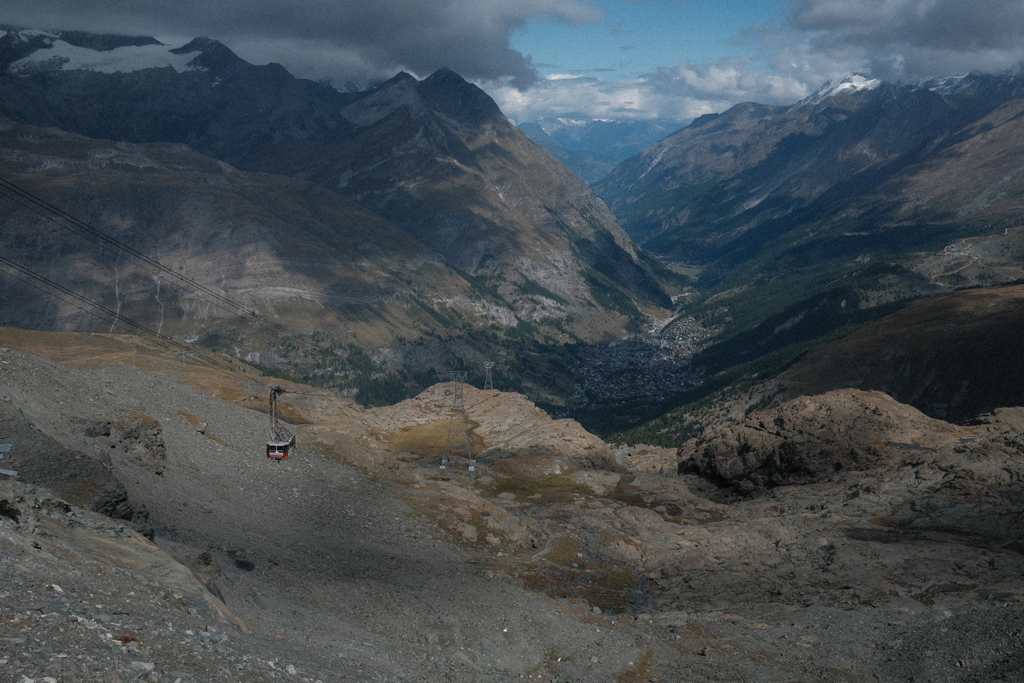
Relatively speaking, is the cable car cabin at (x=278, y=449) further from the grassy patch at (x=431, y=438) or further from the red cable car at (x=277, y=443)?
the grassy patch at (x=431, y=438)

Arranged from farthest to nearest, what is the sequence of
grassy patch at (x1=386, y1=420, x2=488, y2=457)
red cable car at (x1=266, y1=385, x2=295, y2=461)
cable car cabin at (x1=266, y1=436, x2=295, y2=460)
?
grassy patch at (x1=386, y1=420, x2=488, y2=457) < red cable car at (x1=266, y1=385, x2=295, y2=461) < cable car cabin at (x1=266, y1=436, x2=295, y2=460)

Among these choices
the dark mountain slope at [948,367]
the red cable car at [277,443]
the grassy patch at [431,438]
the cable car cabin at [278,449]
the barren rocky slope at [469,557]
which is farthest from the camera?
the dark mountain slope at [948,367]

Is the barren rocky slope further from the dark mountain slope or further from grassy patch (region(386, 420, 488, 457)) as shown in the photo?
the dark mountain slope

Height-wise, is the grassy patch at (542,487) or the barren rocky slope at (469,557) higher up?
the barren rocky slope at (469,557)

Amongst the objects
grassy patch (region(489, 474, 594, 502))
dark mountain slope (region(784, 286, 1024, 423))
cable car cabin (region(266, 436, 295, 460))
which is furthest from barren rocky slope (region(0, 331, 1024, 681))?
dark mountain slope (region(784, 286, 1024, 423))

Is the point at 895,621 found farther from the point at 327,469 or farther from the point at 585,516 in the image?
the point at 327,469

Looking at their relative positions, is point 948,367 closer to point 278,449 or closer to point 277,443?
point 278,449

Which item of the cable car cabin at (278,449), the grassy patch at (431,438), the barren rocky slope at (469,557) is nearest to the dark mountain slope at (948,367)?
the barren rocky slope at (469,557)

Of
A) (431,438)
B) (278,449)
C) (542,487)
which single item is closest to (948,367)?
(542,487)

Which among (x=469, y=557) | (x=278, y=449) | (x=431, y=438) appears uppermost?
(x=278, y=449)
